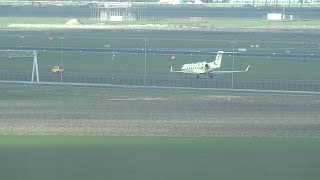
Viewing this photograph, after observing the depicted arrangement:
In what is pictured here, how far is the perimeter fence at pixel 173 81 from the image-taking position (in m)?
66.1

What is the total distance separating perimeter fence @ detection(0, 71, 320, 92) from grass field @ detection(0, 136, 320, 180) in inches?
781

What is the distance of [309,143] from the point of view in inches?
1783

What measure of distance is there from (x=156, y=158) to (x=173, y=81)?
28.4 m

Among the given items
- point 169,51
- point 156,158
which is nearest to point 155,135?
point 156,158

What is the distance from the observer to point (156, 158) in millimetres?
41812

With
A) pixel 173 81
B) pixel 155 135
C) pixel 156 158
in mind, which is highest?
pixel 156 158

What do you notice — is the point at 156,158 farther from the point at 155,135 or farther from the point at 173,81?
the point at 173,81

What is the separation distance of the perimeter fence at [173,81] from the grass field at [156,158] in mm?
19842

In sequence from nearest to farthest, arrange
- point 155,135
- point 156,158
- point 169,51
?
point 156,158
point 155,135
point 169,51

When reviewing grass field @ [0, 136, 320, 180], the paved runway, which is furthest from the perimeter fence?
the paved runway

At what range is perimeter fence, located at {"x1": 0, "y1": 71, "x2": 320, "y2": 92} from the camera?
66062 millimetres

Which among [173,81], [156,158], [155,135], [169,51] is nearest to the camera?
[156,158]

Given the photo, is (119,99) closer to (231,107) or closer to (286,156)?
(231,107)

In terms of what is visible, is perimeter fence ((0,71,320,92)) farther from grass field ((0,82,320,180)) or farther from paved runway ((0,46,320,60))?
paved runway ((0,46,320,60))
